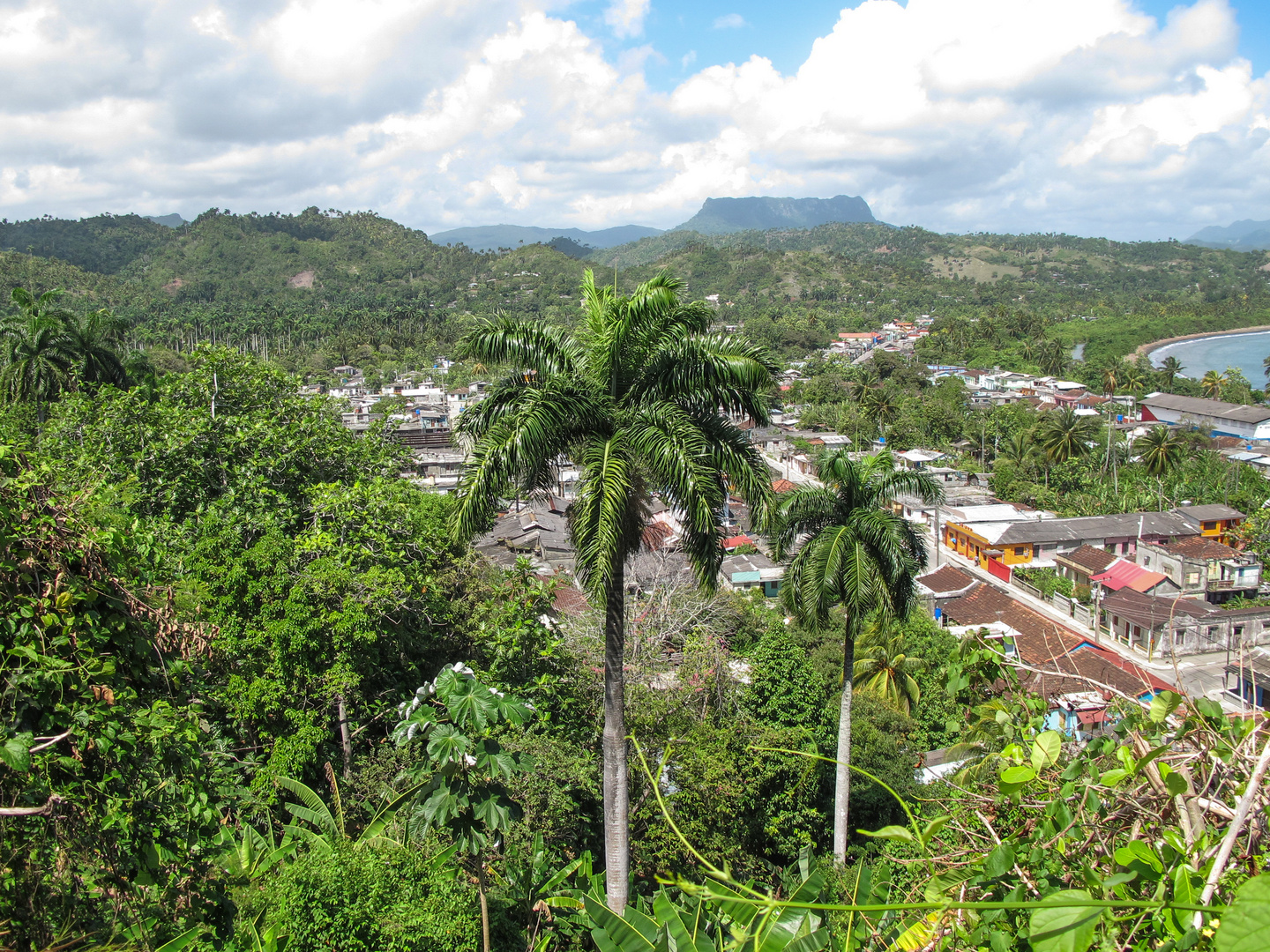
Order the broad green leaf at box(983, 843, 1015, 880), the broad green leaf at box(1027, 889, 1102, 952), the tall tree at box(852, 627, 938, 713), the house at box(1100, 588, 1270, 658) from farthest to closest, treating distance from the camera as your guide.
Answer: the house at box(1100, 588, 1270, 658), the tall tree at box(852, 627, 938, 713), the broad green leaf at box(983, 843, 1015, 880), the broad green leaf at box(1027, 889, 1102, 952)

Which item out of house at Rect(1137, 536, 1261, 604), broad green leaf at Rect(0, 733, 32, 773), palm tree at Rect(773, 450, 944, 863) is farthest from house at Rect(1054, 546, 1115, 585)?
broad green leaf at Rect(0, 733, 32, 773)

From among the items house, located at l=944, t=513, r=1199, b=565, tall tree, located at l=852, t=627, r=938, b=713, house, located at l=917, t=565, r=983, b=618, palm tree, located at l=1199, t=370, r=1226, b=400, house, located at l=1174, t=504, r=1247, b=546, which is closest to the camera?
tall tree, located at l=852, t=627, r=938, b=713

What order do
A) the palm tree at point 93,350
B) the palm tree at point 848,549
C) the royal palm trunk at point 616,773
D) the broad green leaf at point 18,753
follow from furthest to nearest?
the palm tree at point 93,350 → the palm tree at point 848,549 → the royal palm trunk at point 616,773 → the broad green leaf at point 18,753

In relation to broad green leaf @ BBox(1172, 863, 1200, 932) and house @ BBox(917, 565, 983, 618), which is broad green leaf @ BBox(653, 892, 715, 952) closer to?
broad green leaf @ BBox(1172, 863, 1200, 932)

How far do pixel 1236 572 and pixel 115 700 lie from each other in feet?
102

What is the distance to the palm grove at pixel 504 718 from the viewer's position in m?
1.93

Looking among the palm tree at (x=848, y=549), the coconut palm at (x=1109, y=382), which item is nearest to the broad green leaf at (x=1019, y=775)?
the palm tree at (x=848, y=549)

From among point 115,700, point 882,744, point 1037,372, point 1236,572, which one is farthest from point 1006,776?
point 1037,372

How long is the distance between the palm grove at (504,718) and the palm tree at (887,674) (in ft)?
Result: 0.26

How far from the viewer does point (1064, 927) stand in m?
1.22

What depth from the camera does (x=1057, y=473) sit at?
128 feet

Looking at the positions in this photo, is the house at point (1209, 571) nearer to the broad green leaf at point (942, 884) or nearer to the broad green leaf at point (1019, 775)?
the broad green leaf at point (942, 884)

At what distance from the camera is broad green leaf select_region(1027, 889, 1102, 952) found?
47.5 inches

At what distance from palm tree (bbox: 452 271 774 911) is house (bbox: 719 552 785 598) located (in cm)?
1941
